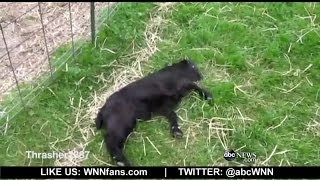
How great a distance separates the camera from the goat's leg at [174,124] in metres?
2.99

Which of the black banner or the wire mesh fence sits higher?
the wire mesh fence

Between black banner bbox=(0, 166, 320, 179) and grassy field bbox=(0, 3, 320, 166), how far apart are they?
49 mm

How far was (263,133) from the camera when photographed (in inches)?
118

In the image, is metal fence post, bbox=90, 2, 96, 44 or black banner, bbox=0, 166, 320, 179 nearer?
black banner, bbox=0, 166, 320, 179

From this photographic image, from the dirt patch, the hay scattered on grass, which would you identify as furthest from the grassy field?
the dirt patch

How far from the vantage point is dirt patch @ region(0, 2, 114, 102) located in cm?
330

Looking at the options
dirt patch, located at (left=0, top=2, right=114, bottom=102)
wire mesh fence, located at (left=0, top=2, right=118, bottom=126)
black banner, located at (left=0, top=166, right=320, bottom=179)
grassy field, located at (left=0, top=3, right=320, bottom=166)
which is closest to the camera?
black banner, located at (left=0, top=166, right=320, bottom=179)

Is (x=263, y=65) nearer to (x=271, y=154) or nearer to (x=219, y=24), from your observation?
(x=219, y=24)

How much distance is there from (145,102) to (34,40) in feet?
3.15

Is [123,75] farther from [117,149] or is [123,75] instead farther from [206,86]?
[117,149]

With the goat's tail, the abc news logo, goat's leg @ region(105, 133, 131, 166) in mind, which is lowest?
the abc news logo

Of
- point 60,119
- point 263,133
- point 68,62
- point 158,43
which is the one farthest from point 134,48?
point 263,133

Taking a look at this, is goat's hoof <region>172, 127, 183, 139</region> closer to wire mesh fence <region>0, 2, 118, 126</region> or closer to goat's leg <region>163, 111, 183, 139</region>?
goat's leg <region>163, 111, 183, 139</region>

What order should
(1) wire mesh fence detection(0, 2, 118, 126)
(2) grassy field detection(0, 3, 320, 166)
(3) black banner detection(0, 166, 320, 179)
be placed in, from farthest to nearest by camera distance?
(1) wire mesh fence detection(0, 2, 118, 126) → (2) grassy field detection(0, 3, 320, 166) → (3) black banner detection(0, 166, 320, 179)
